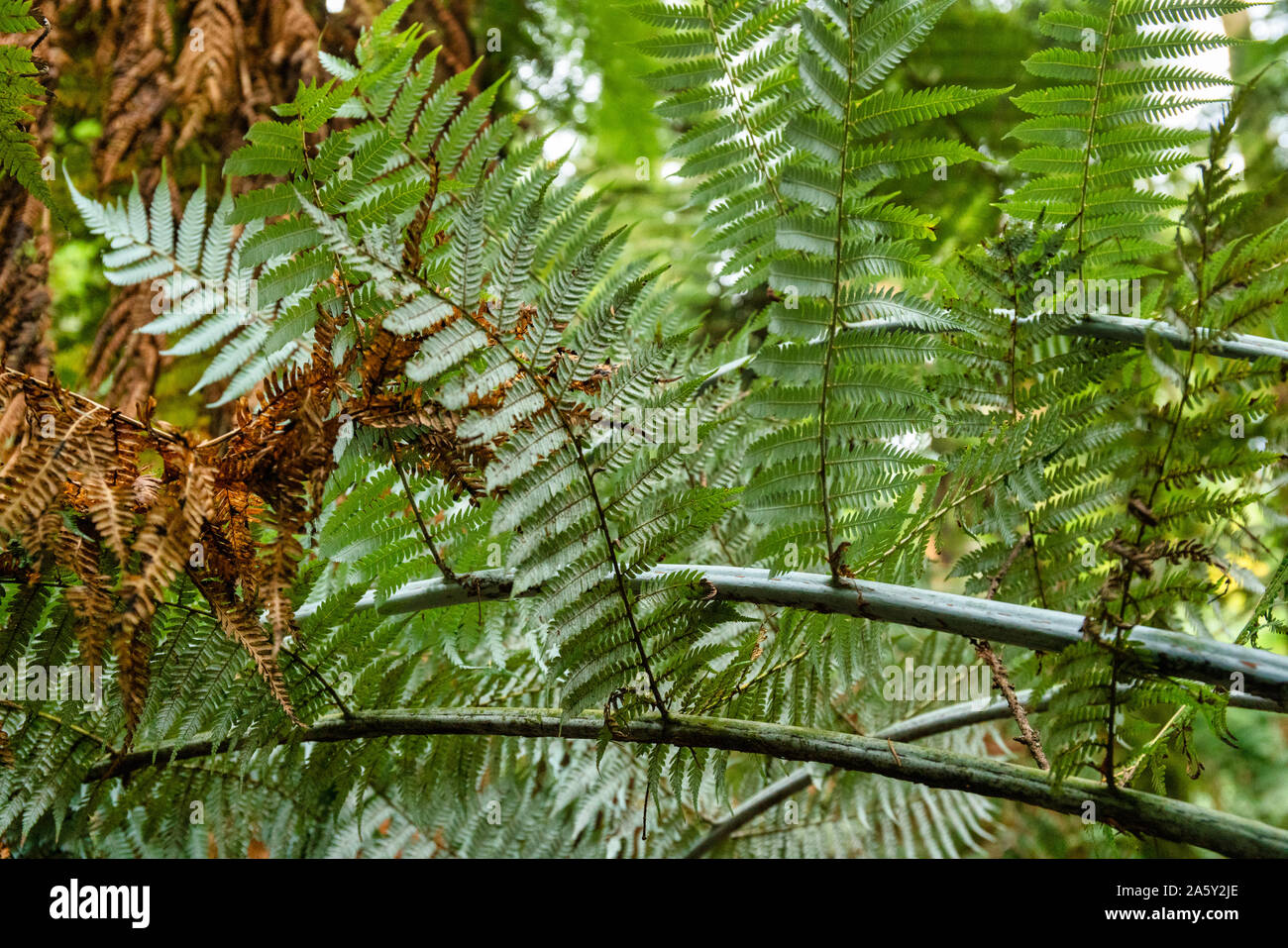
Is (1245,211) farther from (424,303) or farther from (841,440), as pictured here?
(424,303)

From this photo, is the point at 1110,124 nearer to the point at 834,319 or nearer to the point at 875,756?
the point at 834,319

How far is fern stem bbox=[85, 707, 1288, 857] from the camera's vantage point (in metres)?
0.58

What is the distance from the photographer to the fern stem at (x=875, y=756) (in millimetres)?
585

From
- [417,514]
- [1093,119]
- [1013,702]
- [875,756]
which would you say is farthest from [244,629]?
[1093,119]

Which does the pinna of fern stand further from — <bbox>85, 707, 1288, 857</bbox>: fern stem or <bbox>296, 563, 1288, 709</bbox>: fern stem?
<bbox>85, 707, 1288, 857</bbox>: fern stem

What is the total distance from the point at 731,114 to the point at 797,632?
22.7 inches

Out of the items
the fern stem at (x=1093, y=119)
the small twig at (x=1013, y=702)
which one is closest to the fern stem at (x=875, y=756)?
the small twig at (x=1013, y=702)

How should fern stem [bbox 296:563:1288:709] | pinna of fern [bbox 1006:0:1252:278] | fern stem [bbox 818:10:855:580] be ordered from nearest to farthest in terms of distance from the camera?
fern stem [bbox 296:563:1288:709] < fern stem [bbox 818:10:855:580] < pinna of fern [bbox 1006:0:1252:278]

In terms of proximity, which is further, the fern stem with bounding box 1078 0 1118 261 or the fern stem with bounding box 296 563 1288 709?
the fern stem with bounding box 1078 0 1118 261

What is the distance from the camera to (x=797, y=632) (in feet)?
2.88

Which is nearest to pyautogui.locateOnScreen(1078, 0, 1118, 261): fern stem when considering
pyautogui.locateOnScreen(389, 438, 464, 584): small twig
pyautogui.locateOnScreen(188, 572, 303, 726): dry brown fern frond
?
pyautogui.locateOnScreen(389, 438, 464, 584): small twig

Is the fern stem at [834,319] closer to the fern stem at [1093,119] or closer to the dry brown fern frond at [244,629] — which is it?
the fern stem at [1093,119]

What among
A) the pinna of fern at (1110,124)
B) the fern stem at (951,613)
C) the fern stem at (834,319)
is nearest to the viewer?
the fern stem at (951,613)
